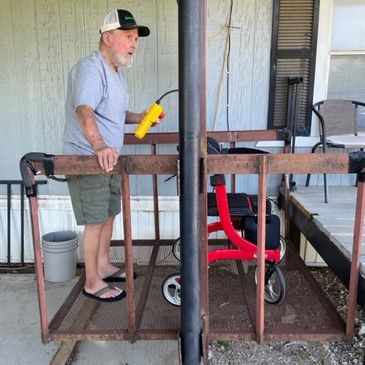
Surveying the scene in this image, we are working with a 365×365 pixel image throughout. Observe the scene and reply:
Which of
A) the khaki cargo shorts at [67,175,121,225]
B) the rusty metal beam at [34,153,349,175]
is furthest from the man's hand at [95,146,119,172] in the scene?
the khaki cargo shorts at [67,175,121,225]

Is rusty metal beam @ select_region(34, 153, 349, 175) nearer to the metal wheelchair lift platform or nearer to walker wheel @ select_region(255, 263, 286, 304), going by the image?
the metal wheelchair lift platform

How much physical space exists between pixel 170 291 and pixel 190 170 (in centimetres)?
94

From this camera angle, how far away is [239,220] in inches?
90.3

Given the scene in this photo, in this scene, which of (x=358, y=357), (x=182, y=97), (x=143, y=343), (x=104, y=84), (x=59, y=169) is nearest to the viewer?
(x=182, y=97)

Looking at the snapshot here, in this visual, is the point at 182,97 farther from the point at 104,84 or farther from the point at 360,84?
the point at 360,84

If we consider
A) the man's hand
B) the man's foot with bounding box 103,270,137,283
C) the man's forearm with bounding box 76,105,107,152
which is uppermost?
the man's forearm with bounding box 76,105,107,152

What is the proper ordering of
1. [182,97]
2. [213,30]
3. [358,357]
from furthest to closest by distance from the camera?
[213,30] → [358,357] → [182,97]

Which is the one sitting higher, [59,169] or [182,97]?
[182,97]

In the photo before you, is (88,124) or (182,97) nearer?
(182,97)

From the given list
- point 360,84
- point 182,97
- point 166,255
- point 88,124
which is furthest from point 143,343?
point 360,84

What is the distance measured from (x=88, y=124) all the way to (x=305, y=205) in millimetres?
1681

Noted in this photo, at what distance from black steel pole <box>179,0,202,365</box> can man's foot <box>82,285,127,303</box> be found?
565mm

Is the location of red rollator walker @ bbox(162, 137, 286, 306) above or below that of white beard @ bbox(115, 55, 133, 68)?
below

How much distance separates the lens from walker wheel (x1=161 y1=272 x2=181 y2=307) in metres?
2.06
